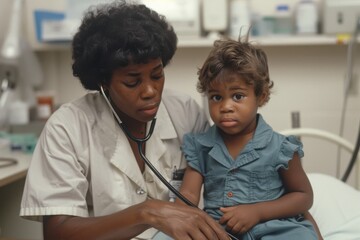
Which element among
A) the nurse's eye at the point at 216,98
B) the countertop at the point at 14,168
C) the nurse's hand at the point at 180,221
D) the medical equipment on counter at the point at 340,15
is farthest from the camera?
the medical equipment on counter at the point at 340,15

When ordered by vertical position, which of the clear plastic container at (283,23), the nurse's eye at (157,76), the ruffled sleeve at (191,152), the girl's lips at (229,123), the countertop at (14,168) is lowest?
the countertop at (14,168)

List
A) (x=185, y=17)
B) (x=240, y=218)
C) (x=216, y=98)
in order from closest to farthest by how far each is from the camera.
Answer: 1. (x=240, y=218)
2. (x=216, y=98)
3. (x=185, y=17)

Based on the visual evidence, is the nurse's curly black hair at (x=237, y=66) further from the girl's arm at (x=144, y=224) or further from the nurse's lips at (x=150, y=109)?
the girl's arm at (x=144, y=224)

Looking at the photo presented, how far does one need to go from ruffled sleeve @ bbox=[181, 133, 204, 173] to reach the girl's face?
13 centimetres

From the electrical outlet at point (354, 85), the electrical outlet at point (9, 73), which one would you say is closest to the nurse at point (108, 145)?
the electrical outlet at point (9, 73)

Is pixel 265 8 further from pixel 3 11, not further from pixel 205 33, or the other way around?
pixel 3 11

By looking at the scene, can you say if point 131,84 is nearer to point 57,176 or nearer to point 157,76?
point 157,76

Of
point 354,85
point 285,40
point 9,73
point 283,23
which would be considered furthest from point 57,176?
point 354,85

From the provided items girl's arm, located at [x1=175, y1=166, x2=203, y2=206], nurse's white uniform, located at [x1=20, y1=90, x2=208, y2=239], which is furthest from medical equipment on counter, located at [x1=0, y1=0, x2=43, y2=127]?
girl's arm, located at [x1=175, y1=166, x2=203, y2=206]

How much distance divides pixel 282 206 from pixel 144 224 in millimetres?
376

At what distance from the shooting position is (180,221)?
1.04 meters

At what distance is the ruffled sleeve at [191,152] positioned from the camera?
4.33 feet

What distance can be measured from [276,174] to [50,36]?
1638mm

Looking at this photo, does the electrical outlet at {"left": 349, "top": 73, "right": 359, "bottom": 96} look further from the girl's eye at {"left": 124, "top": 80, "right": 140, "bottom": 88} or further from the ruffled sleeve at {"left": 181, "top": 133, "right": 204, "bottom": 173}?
the girl's eye at {"left": 124, "top": 80, "right": 140, "bottom": 88}
